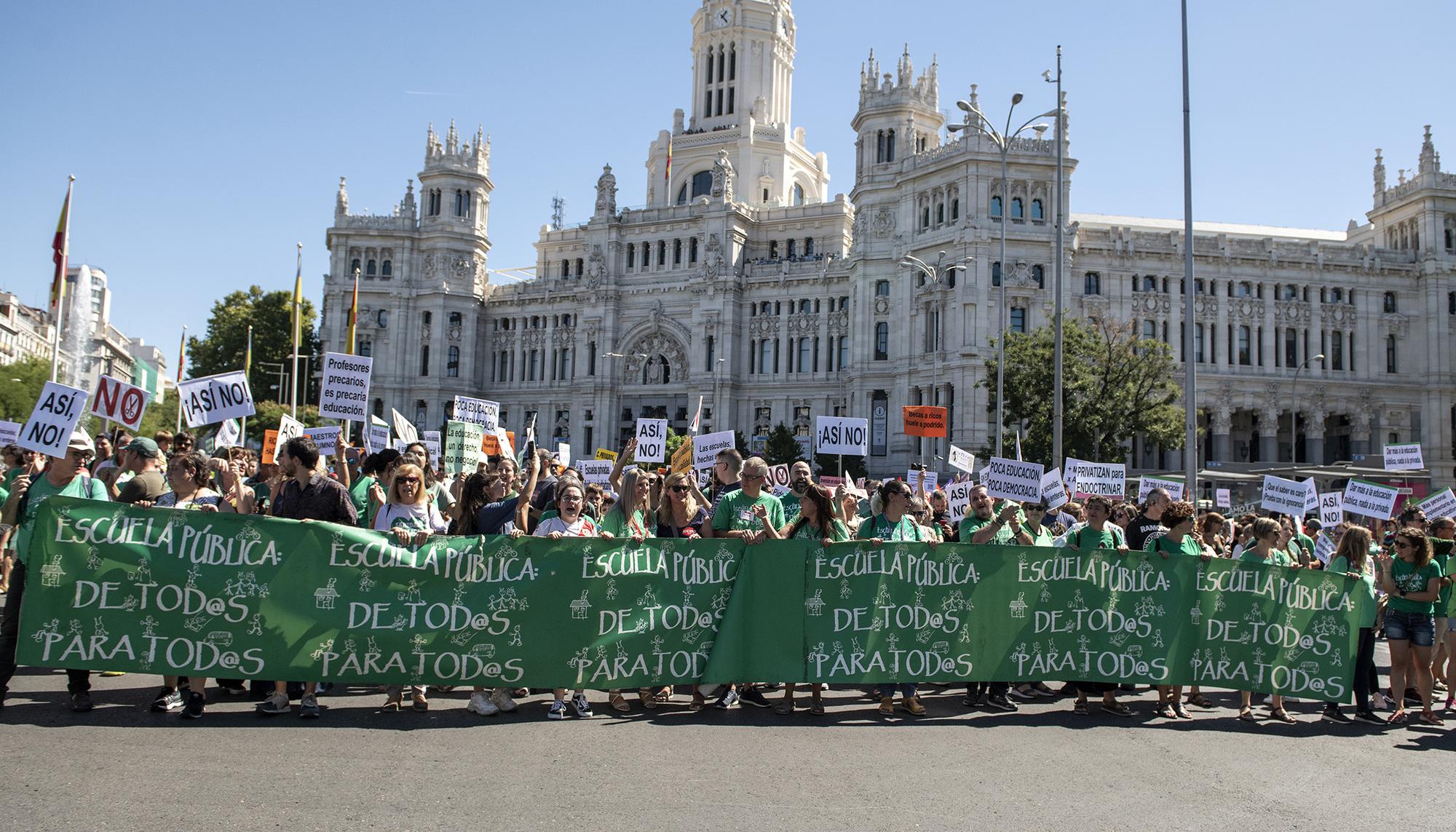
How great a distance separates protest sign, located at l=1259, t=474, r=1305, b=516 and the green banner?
7.05m

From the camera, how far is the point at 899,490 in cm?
1005

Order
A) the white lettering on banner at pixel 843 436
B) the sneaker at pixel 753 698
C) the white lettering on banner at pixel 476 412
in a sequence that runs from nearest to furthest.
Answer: the sneaker at pixel 753 698 < the white lettering on banner at pixel 476 412 < the white lettering on banner at pixel 843 436

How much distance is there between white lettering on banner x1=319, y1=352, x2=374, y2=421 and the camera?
54.3ft

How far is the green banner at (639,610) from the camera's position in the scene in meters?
8.75

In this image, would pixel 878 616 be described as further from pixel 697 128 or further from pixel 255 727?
pixel 697 128

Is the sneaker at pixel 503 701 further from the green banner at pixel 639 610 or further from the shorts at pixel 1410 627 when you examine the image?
the shorts at pixel 1410 627

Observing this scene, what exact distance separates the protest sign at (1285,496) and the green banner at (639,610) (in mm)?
7048

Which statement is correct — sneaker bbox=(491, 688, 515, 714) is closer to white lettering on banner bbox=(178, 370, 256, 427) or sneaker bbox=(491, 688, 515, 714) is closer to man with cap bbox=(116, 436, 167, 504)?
man with cap bbox=(116, 436, 167, 504)

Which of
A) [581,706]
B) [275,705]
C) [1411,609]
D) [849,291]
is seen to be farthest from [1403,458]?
[849,291]

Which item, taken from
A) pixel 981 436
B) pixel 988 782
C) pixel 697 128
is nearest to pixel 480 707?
pixel 988 782

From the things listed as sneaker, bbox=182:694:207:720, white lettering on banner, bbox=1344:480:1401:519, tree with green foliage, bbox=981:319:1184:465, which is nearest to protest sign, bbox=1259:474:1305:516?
white lettering on banner, bbox=1344:480:1401:519

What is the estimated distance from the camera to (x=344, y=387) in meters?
16.7

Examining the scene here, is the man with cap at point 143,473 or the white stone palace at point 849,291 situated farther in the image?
the white stone palace at point 849,291

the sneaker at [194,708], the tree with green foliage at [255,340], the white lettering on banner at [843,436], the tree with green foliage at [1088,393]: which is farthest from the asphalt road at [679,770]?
the tree with green foliage at [255,340]
